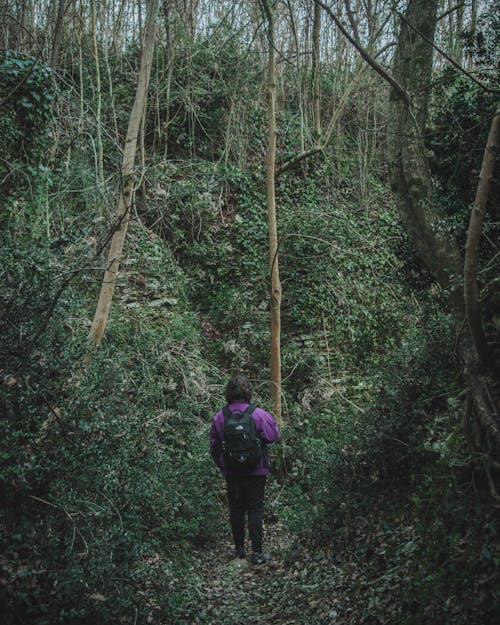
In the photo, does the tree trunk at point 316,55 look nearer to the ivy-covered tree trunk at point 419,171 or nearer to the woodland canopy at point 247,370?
the woodland canopy at point 247,370

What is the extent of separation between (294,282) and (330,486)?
8.07 metres

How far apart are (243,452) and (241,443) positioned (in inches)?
3.8

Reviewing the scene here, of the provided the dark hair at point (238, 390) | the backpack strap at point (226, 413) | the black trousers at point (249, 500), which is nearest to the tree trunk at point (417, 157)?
the dark hair at point (238, 390)

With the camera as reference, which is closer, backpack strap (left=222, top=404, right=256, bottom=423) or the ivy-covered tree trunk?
the ivy-covered tree trunk

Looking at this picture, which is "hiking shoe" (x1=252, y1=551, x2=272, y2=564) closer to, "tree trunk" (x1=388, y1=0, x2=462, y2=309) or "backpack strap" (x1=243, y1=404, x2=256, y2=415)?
"backpack strap" (x1=243, y1=404, x2=256, y2=415)

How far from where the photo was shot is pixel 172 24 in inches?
575

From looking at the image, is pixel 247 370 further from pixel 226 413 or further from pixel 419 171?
pixel 419 171

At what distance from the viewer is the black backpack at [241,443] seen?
5695 mm

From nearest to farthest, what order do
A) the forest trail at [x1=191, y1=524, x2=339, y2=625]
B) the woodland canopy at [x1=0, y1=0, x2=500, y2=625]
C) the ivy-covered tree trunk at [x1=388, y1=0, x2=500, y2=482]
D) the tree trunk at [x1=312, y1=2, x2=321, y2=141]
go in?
the woodland canopy at [x1=0, y1=0, x2=500, y2=625]
the forest trail at [x1=191, y1=524, x2=339, y2=625]
the ivy-covered tree trunk at [x1=388, y1=0, x2=500, y2=482]
the tree trunk at [x1=312, y1=2, x2=321, y2=141]

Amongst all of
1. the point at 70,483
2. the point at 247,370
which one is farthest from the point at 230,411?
the point at 247,370

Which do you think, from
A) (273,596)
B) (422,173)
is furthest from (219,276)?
(273,596)

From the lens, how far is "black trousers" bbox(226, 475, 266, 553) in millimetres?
5922

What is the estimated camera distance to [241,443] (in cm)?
570

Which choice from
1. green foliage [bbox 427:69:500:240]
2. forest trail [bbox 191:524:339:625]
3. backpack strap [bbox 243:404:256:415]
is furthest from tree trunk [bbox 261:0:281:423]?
backpack strap [bbox 243:404:256:415]
